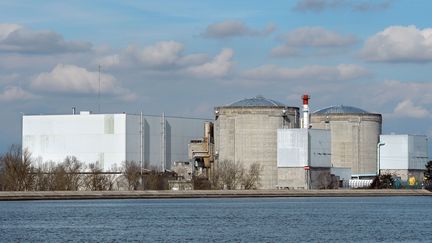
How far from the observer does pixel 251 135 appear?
454ft

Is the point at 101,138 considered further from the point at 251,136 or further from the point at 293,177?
the point at 293,177

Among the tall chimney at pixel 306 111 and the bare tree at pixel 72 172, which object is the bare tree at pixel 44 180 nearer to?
the bare tree at pixel 72 172

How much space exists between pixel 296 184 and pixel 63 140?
31621 millimetres

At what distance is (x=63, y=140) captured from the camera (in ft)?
458

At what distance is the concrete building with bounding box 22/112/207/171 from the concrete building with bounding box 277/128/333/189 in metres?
16.7

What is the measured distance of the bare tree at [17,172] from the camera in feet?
411

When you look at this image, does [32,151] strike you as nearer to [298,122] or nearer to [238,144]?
[238,144]

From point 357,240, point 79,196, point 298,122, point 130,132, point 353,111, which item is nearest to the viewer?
point 357,240

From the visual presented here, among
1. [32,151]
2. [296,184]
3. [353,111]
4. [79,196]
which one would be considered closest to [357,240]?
[79,196]

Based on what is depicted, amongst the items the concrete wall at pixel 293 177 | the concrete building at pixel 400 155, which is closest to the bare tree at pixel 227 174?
the concrete wall at pixel 293 177

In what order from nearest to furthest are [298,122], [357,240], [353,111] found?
[357,240] < [298,122] < [353,111]

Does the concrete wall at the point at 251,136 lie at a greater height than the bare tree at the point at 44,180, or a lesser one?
greater

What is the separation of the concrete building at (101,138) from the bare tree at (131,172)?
0.94 metres

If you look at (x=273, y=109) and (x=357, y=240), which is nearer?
(x=357, y=240)
